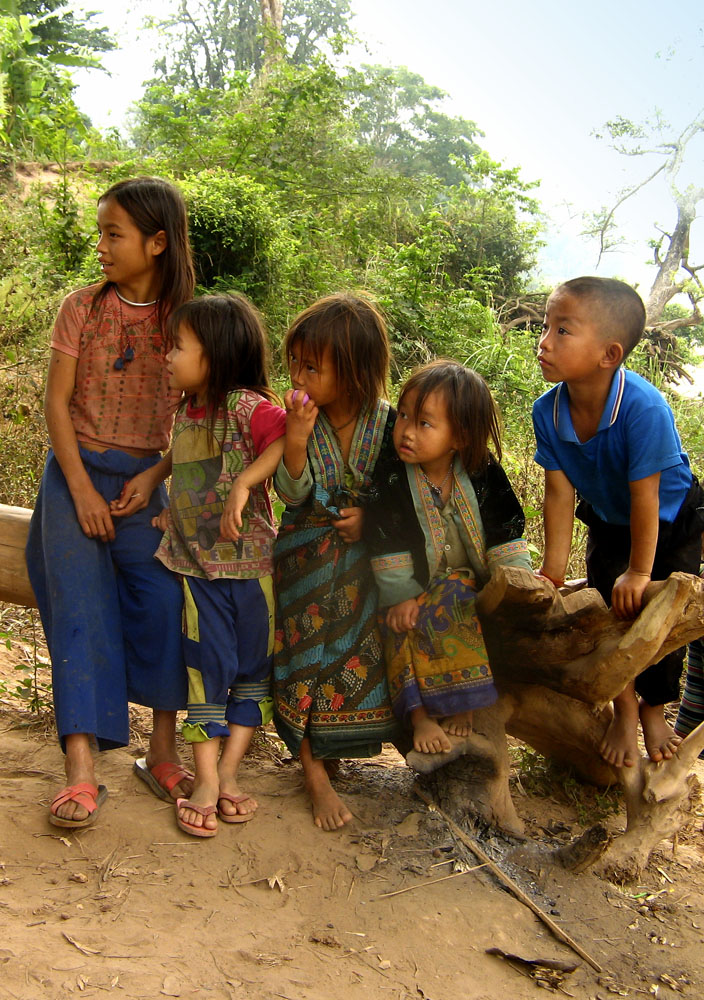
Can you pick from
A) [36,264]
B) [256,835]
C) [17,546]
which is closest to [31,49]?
[36,264]

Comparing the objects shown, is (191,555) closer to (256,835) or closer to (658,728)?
(256,835)

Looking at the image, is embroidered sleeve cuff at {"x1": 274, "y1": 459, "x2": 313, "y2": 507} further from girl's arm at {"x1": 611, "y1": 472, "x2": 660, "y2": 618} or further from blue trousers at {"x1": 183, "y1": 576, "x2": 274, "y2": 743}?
girl's arm at {"x1": 611, "y1": 472, "x2": 660, "y2": 618}

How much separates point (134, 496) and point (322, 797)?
108 cm

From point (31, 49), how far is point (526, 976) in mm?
17746

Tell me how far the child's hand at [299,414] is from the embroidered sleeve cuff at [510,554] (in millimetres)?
657

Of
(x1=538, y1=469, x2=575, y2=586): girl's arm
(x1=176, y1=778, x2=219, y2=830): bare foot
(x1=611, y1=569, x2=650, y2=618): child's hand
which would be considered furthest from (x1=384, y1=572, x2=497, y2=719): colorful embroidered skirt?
(x1=176, y1=778, x2=219, y2=830): bare foot

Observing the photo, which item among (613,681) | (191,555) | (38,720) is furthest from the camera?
(38,720)

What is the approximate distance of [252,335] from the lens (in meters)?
2.51

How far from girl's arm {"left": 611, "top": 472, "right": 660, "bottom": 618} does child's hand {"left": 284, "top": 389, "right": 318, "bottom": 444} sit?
0.92 m

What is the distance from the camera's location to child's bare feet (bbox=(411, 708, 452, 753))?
250 centimetres

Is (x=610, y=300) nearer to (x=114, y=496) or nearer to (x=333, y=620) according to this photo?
(x=333, y=620)

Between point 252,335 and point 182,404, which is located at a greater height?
point 252,335

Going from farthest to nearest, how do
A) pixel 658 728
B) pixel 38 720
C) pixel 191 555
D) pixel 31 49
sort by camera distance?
pixel 31 49, pixel 38 720, pixel 658 728, pixel 191 555

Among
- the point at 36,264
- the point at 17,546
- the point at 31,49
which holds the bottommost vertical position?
the point at 17,546
